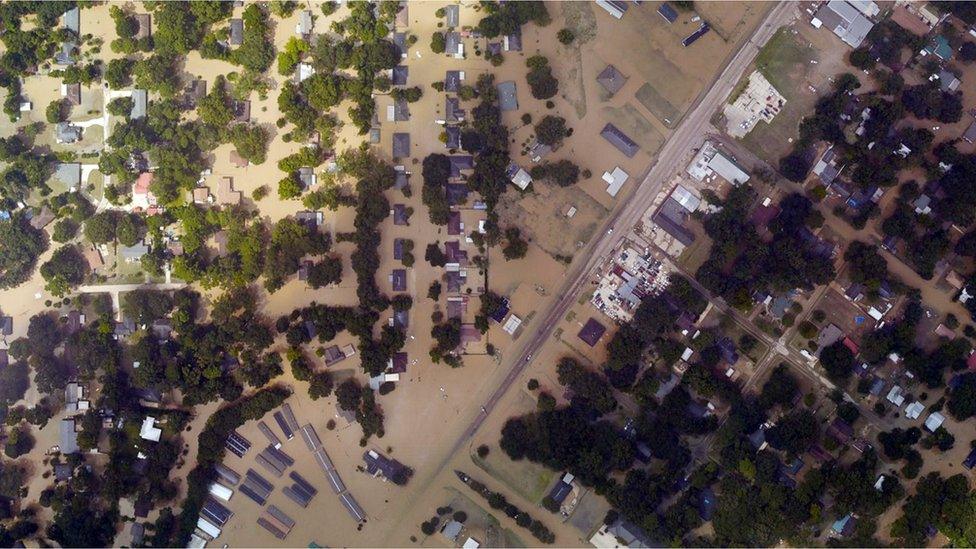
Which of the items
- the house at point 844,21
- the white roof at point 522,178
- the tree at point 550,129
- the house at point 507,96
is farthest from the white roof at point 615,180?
the house at point 844,21

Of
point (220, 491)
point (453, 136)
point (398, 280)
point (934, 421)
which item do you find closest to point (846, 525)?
point (934, 421)

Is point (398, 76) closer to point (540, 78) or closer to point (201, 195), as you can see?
point (540, 78)

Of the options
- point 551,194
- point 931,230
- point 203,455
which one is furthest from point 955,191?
point 203,455

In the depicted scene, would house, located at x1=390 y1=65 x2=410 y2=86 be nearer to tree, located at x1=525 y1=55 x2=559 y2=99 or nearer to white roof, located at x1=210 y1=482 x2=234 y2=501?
tree, located at x1=525 y1=55 x2=559 y2=99

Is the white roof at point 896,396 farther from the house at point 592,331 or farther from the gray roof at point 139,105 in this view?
the gray roof at point 139,105

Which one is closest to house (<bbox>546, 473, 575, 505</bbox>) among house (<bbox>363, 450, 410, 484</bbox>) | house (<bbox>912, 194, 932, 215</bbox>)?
house (<bbox>363, 450, 410, 484</bbox>)

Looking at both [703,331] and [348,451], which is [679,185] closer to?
[703,331]
